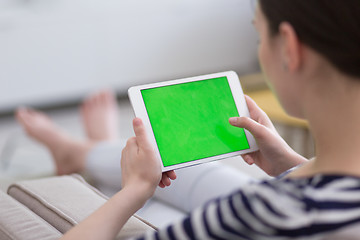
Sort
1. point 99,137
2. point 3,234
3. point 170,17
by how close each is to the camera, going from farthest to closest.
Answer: point 170,17
point 99,137
point 3,234

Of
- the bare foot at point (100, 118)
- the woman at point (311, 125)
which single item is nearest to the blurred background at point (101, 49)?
the bare foot at point (100, 118)

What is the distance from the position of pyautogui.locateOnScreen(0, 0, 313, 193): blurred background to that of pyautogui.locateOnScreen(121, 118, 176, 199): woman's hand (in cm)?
202

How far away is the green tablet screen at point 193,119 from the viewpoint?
2.56 feet

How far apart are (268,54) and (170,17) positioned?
10.2 ft

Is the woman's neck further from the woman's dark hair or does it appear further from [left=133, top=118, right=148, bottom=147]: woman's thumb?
[left=133, top=118, right=148, bottom=147]: woman's thumb

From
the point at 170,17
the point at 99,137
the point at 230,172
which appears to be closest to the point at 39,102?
the point at 170,17

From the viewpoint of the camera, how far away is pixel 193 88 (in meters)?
0.81

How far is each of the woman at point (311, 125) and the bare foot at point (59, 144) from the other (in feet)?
4.60

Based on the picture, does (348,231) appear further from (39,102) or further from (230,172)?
(39,102)

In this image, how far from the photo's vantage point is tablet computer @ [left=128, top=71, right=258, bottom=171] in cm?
77

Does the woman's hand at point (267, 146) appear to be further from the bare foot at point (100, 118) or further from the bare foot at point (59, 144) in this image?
the bare foot at point (100, 118)

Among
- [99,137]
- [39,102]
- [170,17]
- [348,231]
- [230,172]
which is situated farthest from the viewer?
[170,17]

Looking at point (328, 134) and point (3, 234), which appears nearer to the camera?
point (328, 134)

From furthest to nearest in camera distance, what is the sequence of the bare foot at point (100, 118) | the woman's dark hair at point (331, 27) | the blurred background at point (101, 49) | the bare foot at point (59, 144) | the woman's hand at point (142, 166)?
the blurred background at point (101, 49) → the bare foot at point (100, 118) → the bare foot at point (59, 144) → the woman's hand at point (142, 166) → the woman's dark hair at point (331, 27)
